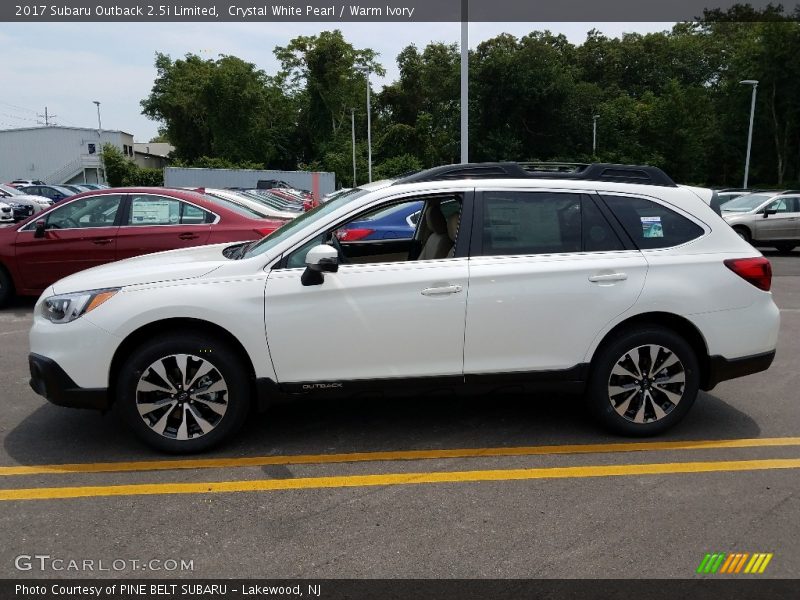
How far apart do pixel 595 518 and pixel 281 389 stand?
1926 millimetres

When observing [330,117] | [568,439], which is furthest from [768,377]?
[330,117]

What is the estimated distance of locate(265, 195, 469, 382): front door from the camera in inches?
160

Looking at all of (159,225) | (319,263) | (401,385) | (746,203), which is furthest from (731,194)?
(319,263)

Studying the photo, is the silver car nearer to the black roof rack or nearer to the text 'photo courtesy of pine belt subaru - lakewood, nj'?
the black roof rack

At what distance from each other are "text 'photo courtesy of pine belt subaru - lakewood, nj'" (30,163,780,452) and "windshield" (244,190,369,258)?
0.03 metres

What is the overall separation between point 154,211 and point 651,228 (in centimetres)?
625

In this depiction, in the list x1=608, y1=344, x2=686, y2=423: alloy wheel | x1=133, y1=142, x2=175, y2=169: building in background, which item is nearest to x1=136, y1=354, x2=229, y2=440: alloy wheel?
x1=608, y1=344, x2=686, y2=423: alloy wheel

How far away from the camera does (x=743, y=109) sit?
47.1m

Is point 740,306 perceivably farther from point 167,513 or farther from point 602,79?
point 602,79

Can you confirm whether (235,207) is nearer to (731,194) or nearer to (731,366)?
(731,366)

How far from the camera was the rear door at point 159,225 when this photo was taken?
27.5 feet

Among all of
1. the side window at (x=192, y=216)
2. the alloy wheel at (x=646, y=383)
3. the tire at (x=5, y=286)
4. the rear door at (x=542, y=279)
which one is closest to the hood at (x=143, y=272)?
the rear door at (x=542, y=279)

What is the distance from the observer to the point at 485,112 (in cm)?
5362
